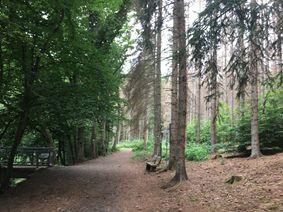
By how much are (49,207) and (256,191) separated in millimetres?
5401

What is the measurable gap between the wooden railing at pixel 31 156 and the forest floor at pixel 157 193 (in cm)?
299

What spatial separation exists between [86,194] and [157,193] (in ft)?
7.56

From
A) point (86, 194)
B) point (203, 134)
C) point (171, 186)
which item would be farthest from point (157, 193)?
point (203, 134)

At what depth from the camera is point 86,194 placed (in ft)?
33.3

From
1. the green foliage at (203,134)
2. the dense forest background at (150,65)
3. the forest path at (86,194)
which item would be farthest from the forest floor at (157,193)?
the green foliage at (203,134)

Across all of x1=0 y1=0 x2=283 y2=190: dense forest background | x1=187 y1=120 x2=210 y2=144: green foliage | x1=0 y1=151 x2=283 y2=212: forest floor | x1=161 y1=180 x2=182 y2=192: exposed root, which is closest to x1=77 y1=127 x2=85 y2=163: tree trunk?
x1=0 y1=0 x2=283 y2=190: dense forest background

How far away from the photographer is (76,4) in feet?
34.2

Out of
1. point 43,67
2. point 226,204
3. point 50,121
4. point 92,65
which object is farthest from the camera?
point 50,121

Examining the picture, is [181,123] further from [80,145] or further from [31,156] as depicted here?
[80,145]

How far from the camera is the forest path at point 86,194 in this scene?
A: 8.54 m

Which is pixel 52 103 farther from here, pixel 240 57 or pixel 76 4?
pixel 240 57

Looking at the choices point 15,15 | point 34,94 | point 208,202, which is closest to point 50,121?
point 34,94

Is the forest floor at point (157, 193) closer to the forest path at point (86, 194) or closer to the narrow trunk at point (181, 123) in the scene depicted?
the forest path at point (86, 194)

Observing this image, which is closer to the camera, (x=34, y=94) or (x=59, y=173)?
(x=34, y=94)
